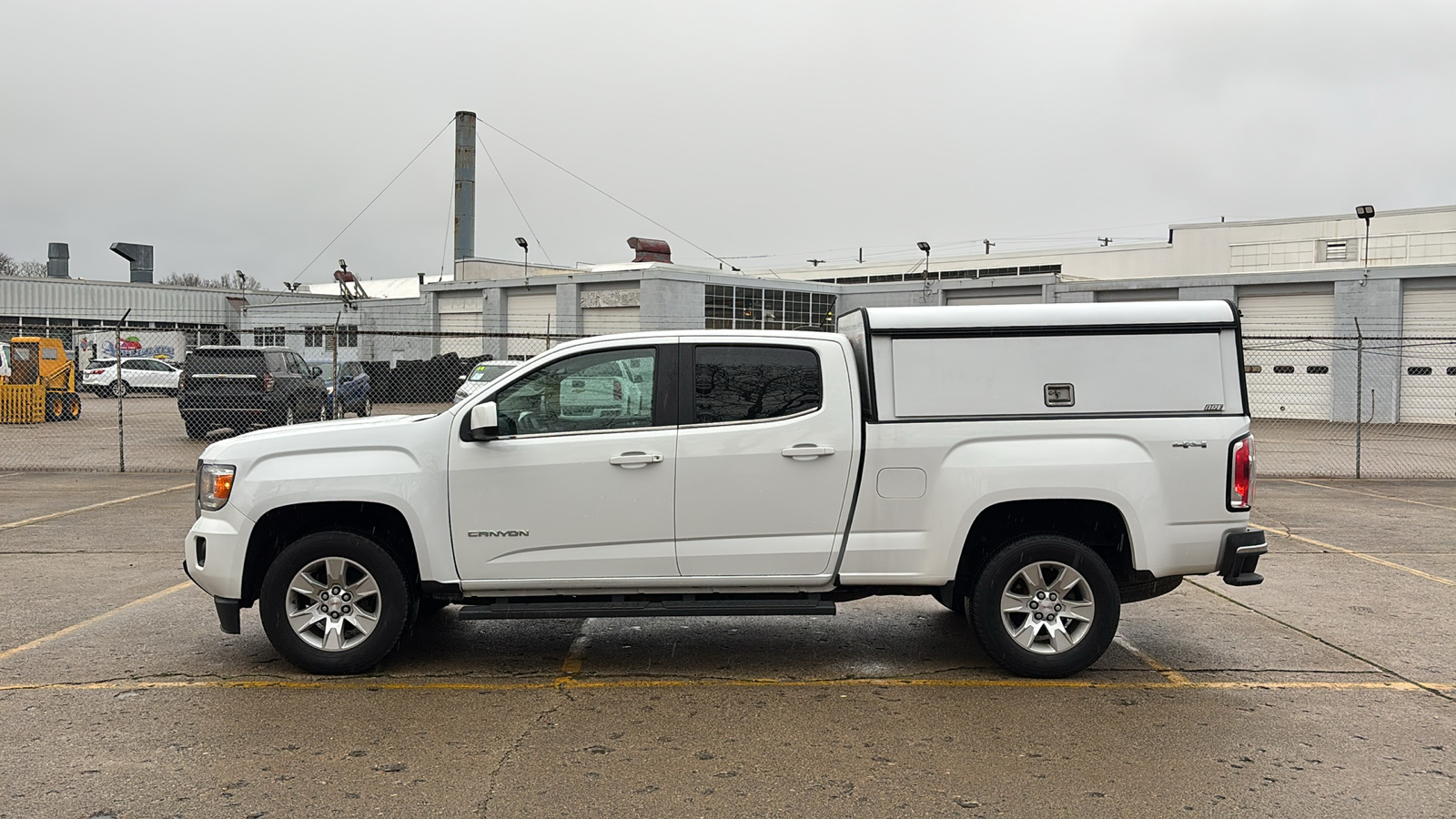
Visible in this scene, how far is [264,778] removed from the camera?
4527 mm

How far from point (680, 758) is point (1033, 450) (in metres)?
2.47

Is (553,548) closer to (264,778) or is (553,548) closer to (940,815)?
(264,778)

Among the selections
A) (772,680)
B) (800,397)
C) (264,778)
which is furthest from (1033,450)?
(264,778)

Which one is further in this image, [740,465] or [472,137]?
[472,137]

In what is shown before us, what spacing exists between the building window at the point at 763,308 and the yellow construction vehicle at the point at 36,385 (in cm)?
2007

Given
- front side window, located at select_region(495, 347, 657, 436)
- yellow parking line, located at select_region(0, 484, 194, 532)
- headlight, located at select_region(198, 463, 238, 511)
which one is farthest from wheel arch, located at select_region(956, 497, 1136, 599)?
yellow parking line, located at select_region(0, 484, 194, 532)

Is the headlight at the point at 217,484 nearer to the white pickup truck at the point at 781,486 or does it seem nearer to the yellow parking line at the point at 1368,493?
the white pickup truck at the point at 781,486

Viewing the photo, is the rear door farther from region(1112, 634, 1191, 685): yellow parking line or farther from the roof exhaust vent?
the roof exhaust vent

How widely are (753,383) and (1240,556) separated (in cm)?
272

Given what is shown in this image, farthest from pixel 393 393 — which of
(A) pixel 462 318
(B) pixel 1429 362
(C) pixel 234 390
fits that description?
(B) pixel 1429 362

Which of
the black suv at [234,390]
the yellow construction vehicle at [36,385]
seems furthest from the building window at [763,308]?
the black suv at [234,390]

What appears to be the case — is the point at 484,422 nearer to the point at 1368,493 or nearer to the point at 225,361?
the point at 1368,493

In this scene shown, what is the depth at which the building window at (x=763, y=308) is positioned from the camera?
4178 centimetres

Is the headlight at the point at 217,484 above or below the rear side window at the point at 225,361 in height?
below
